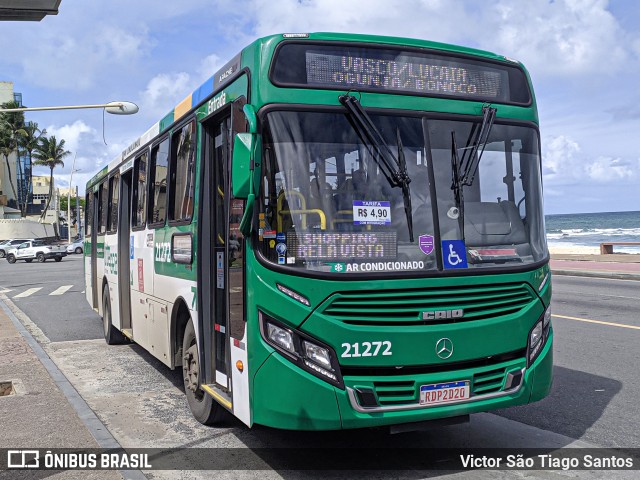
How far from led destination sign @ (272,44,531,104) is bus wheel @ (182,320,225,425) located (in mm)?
2619

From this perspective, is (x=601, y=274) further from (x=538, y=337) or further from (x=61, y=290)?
(x=538, y=337)

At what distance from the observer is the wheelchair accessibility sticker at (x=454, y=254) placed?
4898 mm

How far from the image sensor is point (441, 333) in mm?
4754

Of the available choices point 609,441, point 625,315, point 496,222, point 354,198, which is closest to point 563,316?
point 625,315

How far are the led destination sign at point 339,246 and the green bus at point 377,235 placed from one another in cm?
1

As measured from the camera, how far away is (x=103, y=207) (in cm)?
1207

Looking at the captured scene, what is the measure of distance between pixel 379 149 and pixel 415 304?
1109 millimetres

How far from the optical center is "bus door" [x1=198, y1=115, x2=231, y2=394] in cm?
584

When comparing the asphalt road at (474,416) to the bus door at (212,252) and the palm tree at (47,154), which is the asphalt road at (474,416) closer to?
the bus door at (212,252)

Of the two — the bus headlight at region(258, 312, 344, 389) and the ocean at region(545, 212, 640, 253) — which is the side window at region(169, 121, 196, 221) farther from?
the ocean at region(545, 212, 640, 253)

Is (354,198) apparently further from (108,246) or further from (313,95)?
(108,246)

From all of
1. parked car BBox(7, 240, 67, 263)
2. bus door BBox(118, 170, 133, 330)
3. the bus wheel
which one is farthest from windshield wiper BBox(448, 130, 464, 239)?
parked car BBox(7, 240, 67, 263)

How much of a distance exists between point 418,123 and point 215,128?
1904 millimetres

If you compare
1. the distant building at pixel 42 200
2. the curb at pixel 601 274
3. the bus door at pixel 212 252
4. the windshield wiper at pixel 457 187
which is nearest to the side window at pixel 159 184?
the bus door at pixel 212 252
